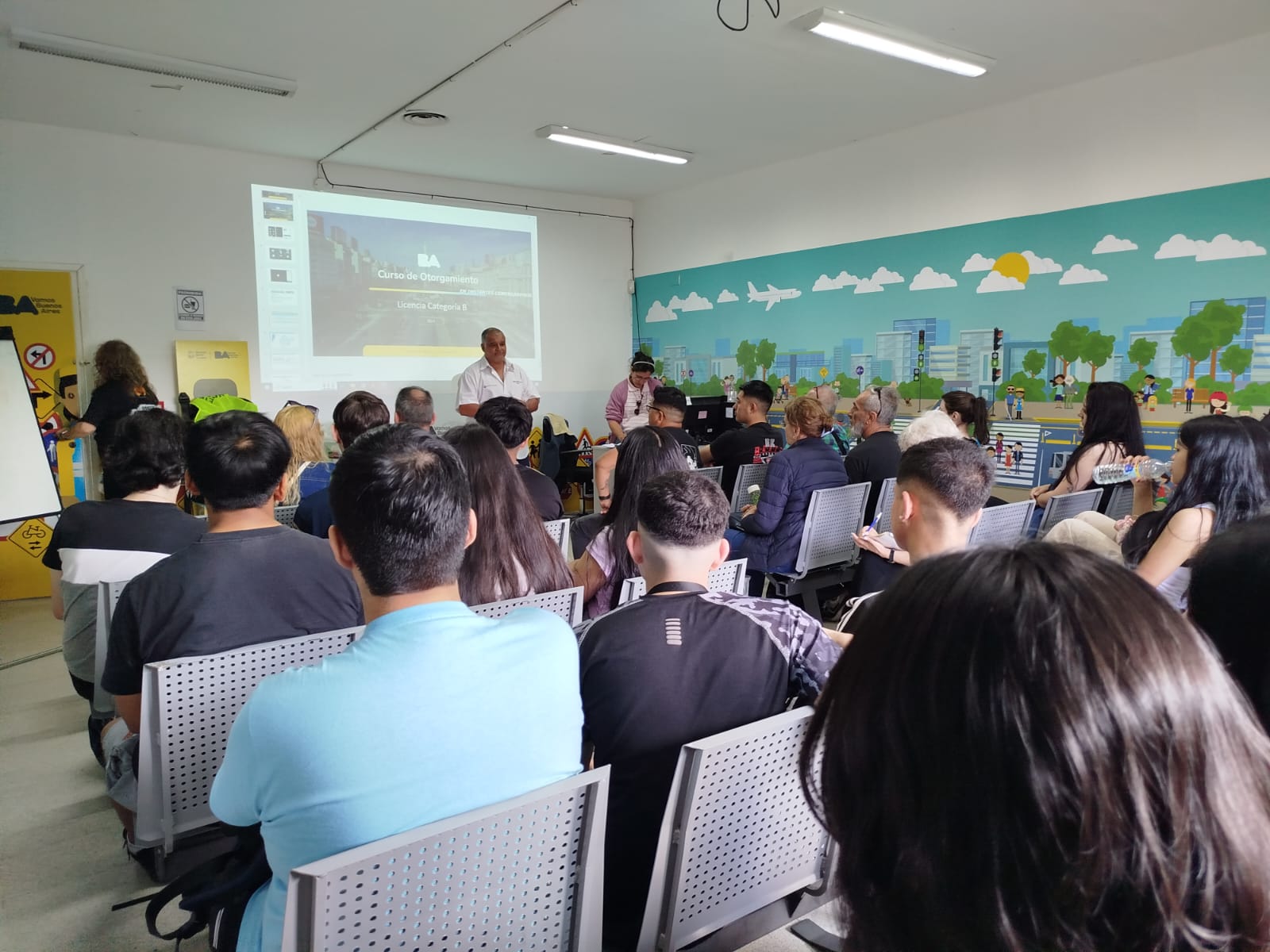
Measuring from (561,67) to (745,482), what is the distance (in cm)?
273

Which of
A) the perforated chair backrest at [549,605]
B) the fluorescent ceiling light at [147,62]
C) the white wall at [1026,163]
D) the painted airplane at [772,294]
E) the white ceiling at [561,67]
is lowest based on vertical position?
the perforated chair backrest at [549,605]

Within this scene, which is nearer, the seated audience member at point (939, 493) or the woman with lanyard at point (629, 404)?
the seated audience member at point (939, 493)

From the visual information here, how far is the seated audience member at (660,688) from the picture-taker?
1.42 metres

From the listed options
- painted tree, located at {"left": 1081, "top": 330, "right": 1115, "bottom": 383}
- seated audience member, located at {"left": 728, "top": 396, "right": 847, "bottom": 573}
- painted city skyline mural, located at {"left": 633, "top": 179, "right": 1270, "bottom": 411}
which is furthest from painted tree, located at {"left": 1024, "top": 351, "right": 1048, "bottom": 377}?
seated audience member, located at {"left": 728, "top": 396, "right": 847, "bottom": 573}

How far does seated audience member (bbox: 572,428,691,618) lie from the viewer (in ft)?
8.66

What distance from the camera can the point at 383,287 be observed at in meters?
7.30

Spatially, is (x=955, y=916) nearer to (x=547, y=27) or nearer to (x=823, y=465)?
(x=823, y=465)

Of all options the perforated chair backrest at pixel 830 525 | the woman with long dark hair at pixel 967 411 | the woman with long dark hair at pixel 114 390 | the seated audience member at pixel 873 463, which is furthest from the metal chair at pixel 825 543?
the woman with long dark hair at pixel 114 390

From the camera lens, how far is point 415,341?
24.9 ft

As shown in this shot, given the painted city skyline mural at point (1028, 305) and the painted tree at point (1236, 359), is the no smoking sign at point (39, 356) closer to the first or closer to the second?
the painted city skyline mural at point (1028, 305)

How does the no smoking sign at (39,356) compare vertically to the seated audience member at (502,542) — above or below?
above

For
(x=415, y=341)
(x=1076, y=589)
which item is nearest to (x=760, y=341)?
(x=415, y=341)

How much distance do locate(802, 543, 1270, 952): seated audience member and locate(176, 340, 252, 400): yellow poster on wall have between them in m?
6.96

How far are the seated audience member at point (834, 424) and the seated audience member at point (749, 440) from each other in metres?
0.36
